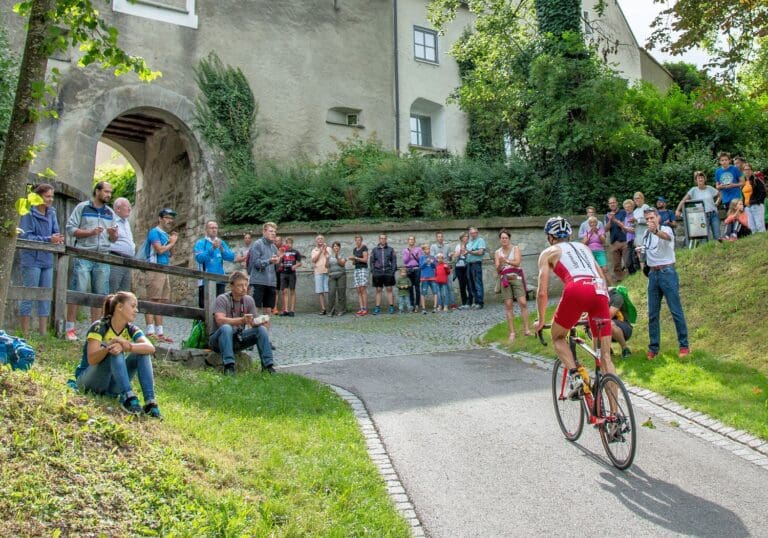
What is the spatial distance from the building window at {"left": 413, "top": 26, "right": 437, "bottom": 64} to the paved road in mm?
21136

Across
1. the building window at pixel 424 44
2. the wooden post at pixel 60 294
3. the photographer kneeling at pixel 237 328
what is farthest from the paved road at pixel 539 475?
the building window at pixel 424 44

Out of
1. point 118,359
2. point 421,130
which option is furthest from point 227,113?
point 118,359

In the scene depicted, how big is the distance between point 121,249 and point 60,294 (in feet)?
6.38

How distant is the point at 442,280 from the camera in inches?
733

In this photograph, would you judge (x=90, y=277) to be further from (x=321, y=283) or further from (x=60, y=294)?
(x=321, y=283)

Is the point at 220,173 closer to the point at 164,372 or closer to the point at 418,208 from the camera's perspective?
the point at 418,208

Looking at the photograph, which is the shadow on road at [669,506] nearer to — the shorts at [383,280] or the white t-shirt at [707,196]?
the white t-shirt at [707,196]

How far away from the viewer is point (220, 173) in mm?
22766

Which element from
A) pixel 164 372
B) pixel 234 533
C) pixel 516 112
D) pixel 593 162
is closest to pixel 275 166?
pixel 516 112

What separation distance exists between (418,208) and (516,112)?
17.9ft

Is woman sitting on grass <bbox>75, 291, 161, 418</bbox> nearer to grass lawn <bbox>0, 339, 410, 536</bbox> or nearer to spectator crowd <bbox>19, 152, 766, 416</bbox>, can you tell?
spectator crowd <bbox>19, 152, 766, 416</bbox>

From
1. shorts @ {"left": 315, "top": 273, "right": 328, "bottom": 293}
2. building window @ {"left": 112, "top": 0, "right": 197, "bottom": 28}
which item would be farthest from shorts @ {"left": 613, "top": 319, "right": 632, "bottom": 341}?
building window @ {"left": 112, "top": 0, "right": 197, "bottom": 28}

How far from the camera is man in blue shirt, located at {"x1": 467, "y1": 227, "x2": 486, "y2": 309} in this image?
1830 centimetres

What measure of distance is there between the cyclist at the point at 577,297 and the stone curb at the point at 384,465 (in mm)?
1820
